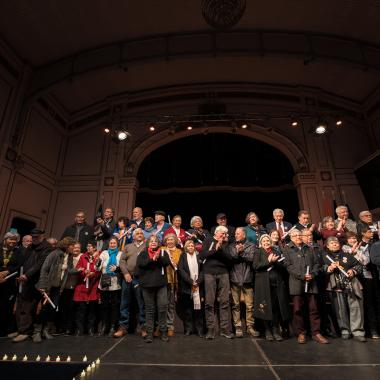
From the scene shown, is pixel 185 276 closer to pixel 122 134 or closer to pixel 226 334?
pixel 226 334

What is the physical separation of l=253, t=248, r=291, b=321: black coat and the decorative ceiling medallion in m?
4.17

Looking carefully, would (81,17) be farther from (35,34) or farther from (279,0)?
(279,0)

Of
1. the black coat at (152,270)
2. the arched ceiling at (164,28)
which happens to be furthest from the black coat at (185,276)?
the arched ceiling at (164,28)

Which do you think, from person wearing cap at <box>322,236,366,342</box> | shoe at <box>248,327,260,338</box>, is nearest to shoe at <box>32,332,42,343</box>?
shoe at <box>248,327,260,338</box>

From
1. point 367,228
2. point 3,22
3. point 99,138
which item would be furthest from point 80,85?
point 367,228

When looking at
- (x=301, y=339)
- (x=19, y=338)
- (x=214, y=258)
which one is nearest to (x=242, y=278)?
(x=214, y=258)

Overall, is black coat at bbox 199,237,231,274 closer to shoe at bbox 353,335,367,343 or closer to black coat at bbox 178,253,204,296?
black coat at bbox 178,253,204,296

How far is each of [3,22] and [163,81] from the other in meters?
4.11

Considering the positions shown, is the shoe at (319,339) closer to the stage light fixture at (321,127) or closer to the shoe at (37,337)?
the shoe at (37,337)

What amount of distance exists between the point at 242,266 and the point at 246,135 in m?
5.94

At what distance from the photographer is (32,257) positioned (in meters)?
3.48

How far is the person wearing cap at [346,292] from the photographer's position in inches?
113

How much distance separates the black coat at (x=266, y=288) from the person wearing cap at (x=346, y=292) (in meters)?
0.55

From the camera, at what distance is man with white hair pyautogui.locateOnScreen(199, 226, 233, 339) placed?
9.94 ft
